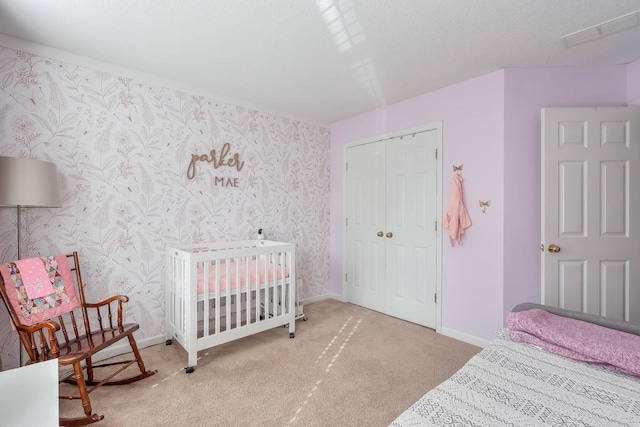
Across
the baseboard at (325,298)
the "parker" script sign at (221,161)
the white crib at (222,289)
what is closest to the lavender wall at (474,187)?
the baseboard at (325,298)

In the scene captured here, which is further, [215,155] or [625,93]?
[215,155]

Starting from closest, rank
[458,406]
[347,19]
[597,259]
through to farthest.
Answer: [458,406] < [347,19] < [597,259]

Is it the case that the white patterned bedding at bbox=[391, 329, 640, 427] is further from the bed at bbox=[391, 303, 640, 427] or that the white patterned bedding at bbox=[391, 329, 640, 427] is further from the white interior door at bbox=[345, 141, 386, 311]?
the white interior door at bbox=[345, 141, 386, 311]

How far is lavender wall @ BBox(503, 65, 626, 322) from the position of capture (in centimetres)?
238

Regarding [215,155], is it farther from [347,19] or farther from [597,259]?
[597,259]

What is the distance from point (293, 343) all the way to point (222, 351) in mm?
590

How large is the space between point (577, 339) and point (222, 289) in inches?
86.3

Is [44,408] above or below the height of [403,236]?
below

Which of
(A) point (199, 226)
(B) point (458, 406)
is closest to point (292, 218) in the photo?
(A) point (199, 226)

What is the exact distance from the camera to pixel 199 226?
2.81 m

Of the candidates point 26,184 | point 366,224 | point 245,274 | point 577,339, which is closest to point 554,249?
point 577,339

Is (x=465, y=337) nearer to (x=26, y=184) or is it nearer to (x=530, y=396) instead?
(x=530, y=396)

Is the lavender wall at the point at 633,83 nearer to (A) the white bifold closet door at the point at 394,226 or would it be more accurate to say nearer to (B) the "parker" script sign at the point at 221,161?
(A) the white bifold closet door at the point at 394,226

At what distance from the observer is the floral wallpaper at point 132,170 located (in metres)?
2.04
